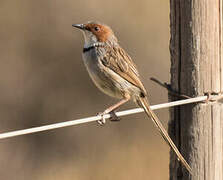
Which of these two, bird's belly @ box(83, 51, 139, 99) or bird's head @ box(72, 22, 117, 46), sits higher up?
bird's head @ box(72, 22, 117, 46)

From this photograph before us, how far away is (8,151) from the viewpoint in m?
10.2

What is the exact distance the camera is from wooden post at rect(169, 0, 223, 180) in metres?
5.02

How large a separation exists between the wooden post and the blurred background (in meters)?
4.57

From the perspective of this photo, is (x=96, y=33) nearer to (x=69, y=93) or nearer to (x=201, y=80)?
(x=201, y=80)

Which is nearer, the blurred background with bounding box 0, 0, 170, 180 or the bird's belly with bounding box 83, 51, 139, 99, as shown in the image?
the bird's belly with bounding box 83, 51, 139, 99

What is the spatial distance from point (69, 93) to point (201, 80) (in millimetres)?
5931

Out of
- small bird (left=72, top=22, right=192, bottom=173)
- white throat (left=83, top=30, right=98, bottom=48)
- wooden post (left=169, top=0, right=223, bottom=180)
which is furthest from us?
white throat (left=83, top=30, right=98, bottom=48)

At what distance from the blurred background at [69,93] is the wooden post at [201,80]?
4569mm

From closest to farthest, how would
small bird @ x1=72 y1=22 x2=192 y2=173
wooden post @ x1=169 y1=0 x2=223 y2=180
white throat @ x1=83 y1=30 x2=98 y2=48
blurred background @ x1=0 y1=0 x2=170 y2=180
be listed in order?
wooden post @ x1=169 y1=0 x2=223 y2=180, small bird @ x1=72 y1=22 x2=192 y2=173, white throat @ x1=83 y1=30 x2=98 y2=48, blurred background @ x1=0 y1=0 x2=170 y2=180

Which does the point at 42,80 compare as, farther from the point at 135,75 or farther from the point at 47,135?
the point at 135,75

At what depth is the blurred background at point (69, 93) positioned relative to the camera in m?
10.1

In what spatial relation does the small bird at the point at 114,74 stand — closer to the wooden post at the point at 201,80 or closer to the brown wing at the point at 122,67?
the brown wing at the point at 122,67

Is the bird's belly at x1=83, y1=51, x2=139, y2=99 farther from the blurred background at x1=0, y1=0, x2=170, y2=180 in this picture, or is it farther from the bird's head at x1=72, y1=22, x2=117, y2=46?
the blurred background at x1=0, y1=0, x2=170, y2=180

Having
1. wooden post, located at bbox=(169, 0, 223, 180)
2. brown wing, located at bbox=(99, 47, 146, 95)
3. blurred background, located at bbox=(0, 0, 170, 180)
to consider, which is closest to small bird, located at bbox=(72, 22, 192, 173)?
brown wing, located at bbox=(99, 47, 146, 95)
